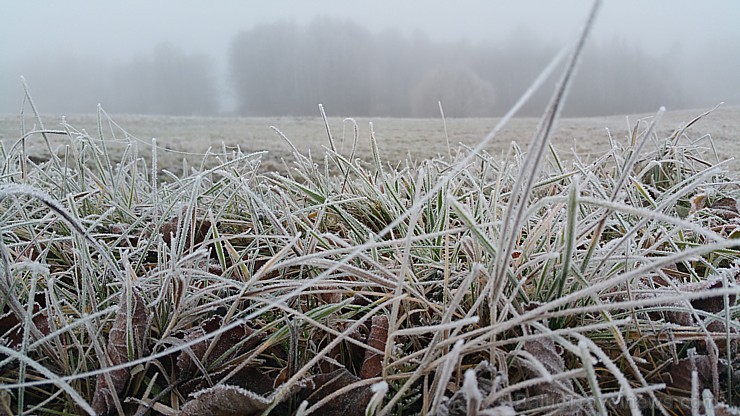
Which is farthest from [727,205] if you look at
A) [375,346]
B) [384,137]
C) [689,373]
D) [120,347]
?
[384,137]

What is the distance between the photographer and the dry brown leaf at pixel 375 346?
299 mm

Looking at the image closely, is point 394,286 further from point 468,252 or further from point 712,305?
point 712,305

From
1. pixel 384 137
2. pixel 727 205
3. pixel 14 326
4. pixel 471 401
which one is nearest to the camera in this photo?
pixel 471 401

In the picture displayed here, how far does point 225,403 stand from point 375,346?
0.32 feet

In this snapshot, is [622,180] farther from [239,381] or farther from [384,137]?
[384,137]

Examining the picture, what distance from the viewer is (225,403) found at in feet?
0.84

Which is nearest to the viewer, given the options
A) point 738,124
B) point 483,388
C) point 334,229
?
point 483,388

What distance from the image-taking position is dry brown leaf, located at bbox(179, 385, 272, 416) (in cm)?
25

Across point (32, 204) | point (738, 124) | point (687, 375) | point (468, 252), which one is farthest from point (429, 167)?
point (738, 124)

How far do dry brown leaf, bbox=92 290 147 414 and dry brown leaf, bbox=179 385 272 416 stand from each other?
47 millimetres

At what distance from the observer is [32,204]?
56 cm

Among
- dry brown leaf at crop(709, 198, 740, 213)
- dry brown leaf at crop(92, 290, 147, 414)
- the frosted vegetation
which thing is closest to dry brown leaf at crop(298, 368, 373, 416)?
the frosted vegetation

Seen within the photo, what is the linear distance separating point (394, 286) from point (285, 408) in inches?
3.8

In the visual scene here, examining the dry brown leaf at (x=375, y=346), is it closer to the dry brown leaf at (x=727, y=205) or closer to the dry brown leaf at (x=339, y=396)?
the dry brown leaf at (x=339, y=396)
